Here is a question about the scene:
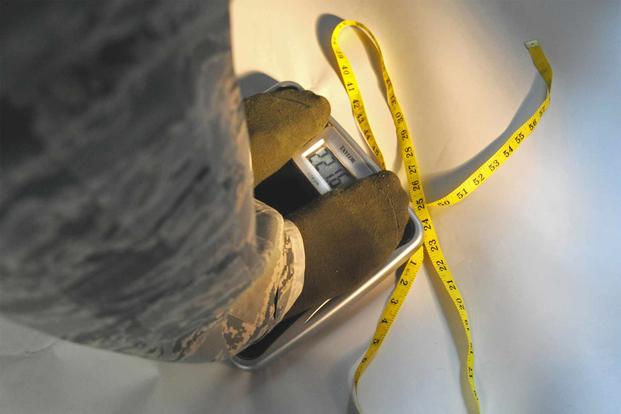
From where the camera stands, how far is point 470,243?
0.91 m

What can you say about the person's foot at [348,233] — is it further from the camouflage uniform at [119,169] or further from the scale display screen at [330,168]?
the camouflage uniform at [119,169]

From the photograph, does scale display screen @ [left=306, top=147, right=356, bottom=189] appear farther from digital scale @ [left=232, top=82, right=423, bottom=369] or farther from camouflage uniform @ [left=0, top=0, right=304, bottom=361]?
camouflage uniform @ [left=0, top=0, right=304, bottom=361]

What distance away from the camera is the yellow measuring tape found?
0.85 meters

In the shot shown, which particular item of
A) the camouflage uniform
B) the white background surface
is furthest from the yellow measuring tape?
the camouflage uniform

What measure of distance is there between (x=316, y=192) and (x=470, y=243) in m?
0.26

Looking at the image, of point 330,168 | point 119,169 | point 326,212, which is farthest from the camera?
point 330,168

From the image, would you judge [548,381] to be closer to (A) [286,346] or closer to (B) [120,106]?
(A) [286,346]

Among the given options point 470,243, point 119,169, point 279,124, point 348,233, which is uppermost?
point 119,169

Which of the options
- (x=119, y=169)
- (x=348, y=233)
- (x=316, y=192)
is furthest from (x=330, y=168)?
(x=119, y=169)

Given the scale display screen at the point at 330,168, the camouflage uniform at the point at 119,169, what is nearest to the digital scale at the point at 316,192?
the scale display screen at the point at 330,168

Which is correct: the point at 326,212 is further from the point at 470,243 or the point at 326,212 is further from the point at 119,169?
the point at 119,169

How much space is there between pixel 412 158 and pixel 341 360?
0.36 meters

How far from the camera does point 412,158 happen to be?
98cm

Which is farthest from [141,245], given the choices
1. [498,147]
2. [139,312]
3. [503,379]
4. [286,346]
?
[498,147]
